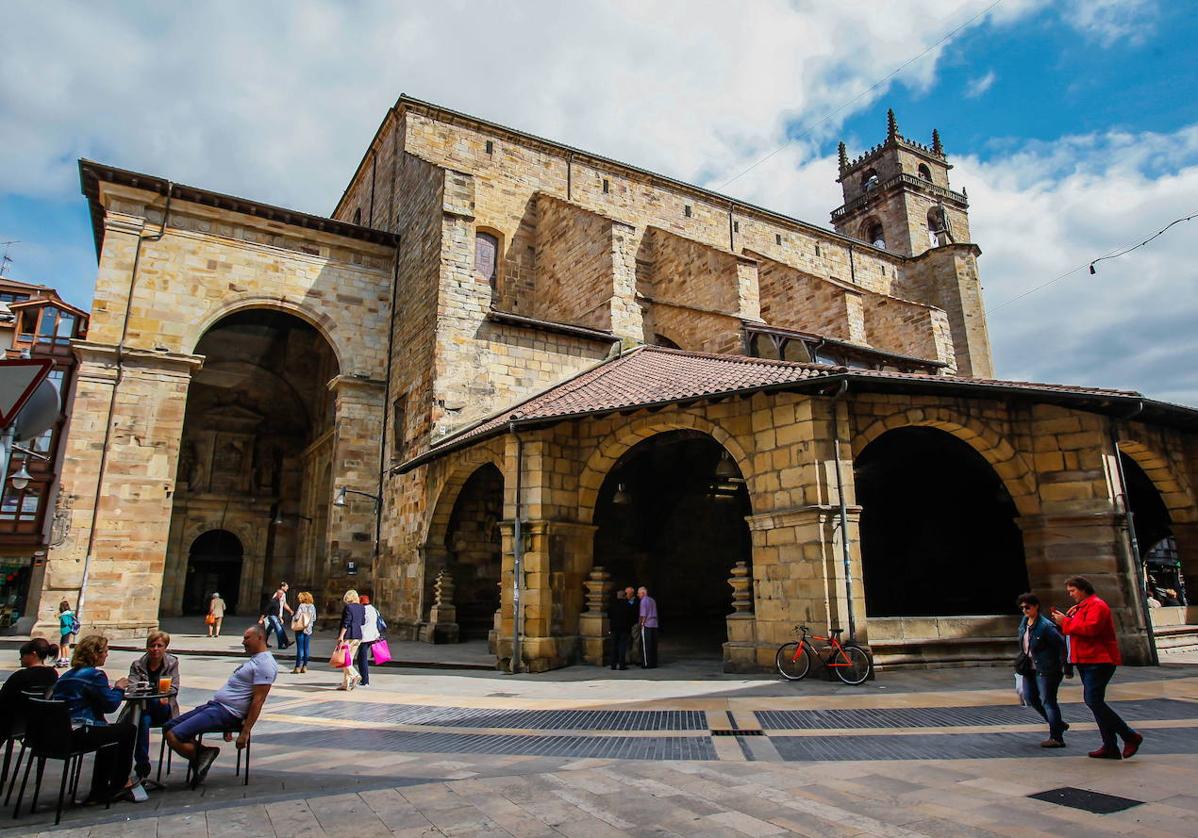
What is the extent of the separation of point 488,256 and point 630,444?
1262cm

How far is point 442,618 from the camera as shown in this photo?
14570 millimetres

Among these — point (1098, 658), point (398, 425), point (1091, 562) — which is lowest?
point (1098, 658)

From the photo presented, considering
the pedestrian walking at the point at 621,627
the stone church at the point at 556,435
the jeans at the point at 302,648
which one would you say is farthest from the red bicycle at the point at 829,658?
the jeans at the point at 302,648

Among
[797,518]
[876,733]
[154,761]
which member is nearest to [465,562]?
[797,518]

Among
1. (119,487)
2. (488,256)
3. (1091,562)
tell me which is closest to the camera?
(1091,562)

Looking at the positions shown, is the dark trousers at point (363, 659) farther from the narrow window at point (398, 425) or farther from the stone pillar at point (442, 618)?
the narrow window at point (398, 425)

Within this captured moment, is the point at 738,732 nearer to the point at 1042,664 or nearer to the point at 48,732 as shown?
the point at 1042,664

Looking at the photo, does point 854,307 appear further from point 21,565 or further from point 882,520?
point 21,565

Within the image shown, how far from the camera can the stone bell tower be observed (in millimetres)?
31422

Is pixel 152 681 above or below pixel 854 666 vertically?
above

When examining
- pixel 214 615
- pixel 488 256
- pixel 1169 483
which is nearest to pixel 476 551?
pixel 214 615

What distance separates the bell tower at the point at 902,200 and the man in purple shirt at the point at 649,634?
33.2m

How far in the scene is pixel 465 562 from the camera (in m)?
16.0

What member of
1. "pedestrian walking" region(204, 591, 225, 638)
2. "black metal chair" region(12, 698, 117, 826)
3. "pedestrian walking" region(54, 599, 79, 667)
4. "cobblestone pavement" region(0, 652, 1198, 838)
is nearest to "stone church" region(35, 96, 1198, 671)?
"pedestrian walking" region(204, 591, 225, 638)
